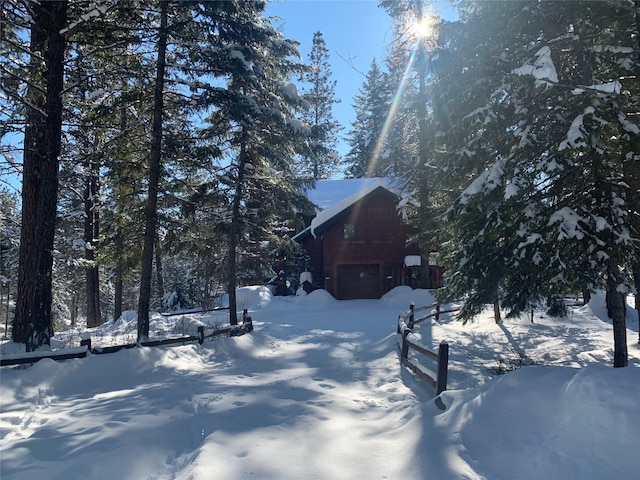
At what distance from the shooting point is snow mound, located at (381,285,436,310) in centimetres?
2372

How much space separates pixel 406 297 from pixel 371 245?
191 inches

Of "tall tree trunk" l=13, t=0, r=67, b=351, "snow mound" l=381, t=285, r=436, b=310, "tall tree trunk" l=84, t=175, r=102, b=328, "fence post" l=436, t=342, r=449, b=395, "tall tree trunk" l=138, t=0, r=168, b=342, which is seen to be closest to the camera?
"fence post" l=436, t=342, r=449, b=395

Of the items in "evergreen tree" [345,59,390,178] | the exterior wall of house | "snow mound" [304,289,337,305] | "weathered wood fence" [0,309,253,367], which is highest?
"evergreen tree" [345,59,390,178]

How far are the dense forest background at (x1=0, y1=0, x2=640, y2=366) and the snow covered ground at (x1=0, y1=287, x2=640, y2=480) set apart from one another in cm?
209

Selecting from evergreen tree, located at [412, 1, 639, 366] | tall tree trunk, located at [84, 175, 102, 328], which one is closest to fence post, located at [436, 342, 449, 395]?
evergreen tree, located at [412, 1, 639, 366]

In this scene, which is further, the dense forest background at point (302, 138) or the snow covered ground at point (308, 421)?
the dense forest background at point (302, 138)

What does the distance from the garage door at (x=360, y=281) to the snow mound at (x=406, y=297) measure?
2065 millimetres

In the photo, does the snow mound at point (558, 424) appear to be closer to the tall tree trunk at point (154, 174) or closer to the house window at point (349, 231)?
the tall tree trunk at point (154, 174)

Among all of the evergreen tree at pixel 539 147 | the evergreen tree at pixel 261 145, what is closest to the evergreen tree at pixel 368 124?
the evergreen tree at pixel 261 145

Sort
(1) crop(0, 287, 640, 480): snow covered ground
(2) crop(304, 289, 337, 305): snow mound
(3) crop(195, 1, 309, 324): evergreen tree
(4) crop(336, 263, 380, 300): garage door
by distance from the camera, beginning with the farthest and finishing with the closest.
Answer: (4) crop(336, 263, 380, 300): garage door < (2) crop(304, 289, 337, 305): snow mound < (3) crop(195, 1, 309, 324): evergreen tree < (1) crop(0, 287, 640, 480): snow covered ground

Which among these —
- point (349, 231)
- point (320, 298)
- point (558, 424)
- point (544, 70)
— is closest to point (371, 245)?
→ point (349, 231)

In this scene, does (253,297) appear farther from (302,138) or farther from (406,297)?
(302,138)

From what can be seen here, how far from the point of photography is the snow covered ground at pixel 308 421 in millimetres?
4207

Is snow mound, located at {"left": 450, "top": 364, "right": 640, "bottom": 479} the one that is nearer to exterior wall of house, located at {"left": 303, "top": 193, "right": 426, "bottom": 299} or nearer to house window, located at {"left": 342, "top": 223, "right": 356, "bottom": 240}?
exterior wall of house, located at {"left": 303, "top": 193, "right": 426, "bottom": 299}
